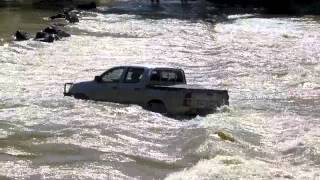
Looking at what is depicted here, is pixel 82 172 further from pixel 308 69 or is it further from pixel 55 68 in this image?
pixel 308 69

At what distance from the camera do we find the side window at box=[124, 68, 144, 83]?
19.2 meters

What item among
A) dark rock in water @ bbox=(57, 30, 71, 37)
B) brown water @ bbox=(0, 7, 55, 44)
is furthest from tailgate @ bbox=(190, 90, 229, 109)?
dark rock in water @ bbox=(57, 30, 71, 37)

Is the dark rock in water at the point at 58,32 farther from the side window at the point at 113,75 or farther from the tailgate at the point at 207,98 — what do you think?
the tailgate at the point at 207,98

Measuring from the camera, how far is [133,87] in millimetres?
19078

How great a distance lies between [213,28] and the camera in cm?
5078

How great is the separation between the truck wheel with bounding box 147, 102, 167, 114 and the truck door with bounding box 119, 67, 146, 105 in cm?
26

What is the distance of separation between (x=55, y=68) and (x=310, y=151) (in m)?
17.2

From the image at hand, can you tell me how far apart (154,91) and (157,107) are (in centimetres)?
43

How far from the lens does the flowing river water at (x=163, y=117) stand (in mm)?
Result: 13102

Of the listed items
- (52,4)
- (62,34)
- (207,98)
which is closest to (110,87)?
(207,98)

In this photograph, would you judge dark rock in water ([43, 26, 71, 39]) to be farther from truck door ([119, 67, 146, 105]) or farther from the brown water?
truck door ([119, 67, 146, 105])

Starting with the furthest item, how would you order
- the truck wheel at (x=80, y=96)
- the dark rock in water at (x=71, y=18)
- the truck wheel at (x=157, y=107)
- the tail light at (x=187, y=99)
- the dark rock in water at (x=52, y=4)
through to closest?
the dark rock in water at (x=52, y=4)
the dark rock in water at (x=71, y=18)
the truck wheel at (x=80, y=96)
the truck wheel at (x=157, y=107)
the tail light at (x=187, y=99)

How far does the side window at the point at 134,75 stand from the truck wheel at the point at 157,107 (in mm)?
814

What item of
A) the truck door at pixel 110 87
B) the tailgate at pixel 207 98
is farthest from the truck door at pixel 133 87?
the tailgate at pixel 207 98
